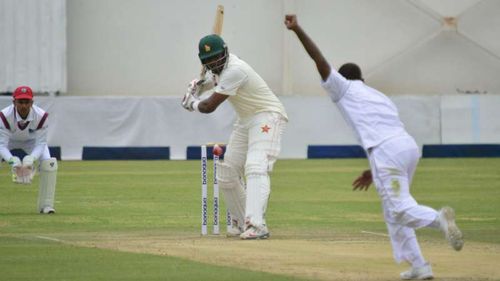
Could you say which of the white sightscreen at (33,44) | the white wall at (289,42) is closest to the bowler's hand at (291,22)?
the white sightscreen at (33,44)

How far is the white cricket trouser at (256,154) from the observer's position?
501 inches

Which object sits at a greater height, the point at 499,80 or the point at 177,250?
the point at 499,80

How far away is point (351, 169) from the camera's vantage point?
90.0 ft

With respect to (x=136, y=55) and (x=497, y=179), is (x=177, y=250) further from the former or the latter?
(x=136, y=55)

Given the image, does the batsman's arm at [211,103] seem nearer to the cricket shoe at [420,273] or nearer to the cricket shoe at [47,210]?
the cricket shoe at [420,273]

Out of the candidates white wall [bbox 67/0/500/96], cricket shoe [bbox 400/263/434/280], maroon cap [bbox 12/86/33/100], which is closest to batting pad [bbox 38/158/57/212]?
maroon cap [bbox 12/86/33/100]

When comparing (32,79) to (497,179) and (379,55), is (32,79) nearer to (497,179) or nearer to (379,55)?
(379,55)

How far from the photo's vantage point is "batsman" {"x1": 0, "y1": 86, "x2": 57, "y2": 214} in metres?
16.5

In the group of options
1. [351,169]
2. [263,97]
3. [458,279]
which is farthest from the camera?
[351,169]

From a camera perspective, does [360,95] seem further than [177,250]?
No

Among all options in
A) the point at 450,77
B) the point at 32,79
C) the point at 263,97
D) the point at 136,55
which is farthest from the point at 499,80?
the point at 263,97

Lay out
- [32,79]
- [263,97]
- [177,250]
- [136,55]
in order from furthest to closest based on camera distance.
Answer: [136,55] < [32,79] < [263,97] < [177,250]

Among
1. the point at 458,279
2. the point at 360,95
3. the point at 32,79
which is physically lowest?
the point at 458,279

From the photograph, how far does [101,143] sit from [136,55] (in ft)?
17.1
